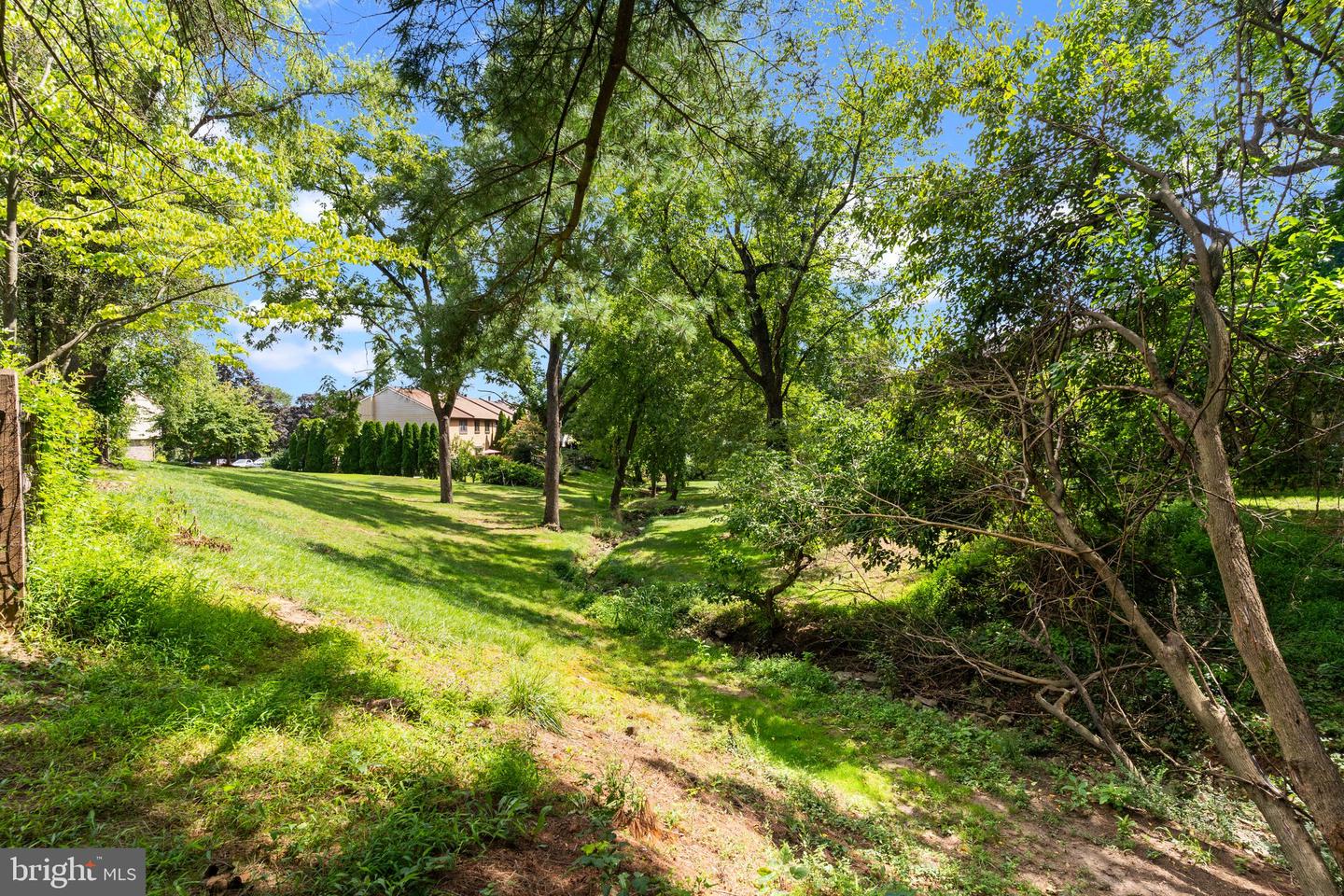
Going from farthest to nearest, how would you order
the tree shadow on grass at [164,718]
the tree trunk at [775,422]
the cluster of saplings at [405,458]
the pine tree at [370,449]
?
the pine tree at [370,449], the cluster of saplings at [405,458], the tree trunk at [775,422], the tree shadow on grass at [164,718]

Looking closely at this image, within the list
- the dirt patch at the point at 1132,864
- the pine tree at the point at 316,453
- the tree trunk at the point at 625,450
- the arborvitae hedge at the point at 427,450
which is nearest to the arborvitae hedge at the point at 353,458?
A: the pine tree at the point at 316,453

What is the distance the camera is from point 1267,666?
3773 mm

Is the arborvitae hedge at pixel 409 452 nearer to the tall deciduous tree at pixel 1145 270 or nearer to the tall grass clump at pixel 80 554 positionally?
the tall grass clump at pixel 80 554

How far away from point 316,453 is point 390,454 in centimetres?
494

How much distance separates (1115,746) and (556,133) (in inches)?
293

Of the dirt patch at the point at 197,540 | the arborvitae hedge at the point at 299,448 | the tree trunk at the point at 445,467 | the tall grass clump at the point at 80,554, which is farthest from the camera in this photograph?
the arborvitae hedge at the point at 299,448

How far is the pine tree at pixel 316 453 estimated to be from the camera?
33.1 meters

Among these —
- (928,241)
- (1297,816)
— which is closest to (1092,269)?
(928,241)

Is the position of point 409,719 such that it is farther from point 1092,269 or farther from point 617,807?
point 1092,269

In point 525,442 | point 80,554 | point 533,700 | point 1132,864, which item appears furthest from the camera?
point 525,442

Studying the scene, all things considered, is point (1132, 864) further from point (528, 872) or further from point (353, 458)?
point (353, 458)

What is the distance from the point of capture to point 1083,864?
3.94 meters

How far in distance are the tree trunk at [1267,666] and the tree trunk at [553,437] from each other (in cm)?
1510

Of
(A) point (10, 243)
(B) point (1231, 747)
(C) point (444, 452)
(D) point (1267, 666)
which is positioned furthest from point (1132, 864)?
(C) point (444, 452)
